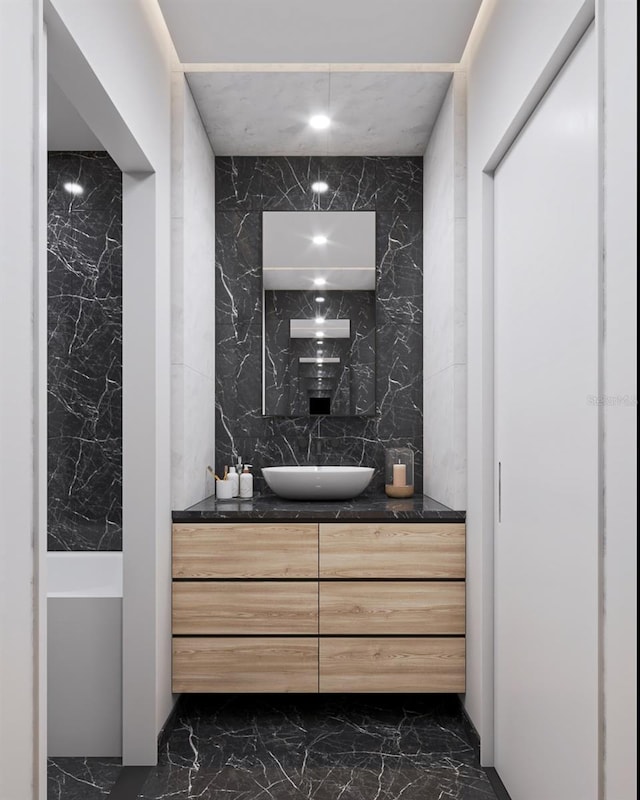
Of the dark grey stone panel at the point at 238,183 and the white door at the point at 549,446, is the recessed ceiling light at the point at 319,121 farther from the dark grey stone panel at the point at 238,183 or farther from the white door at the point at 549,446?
the white door at the point at 549,446

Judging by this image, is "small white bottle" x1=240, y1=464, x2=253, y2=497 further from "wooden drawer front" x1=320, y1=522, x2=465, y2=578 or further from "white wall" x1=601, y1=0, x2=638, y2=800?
"white wall" x1=601, y1=0, x2=638, y2=800

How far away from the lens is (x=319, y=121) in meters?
3.16

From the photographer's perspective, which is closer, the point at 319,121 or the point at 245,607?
the point at 245,607

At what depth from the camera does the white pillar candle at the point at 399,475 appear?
3.28 metres

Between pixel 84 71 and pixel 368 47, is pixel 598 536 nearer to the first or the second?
pixel 84 71

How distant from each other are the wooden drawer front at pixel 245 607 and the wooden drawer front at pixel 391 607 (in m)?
0.07

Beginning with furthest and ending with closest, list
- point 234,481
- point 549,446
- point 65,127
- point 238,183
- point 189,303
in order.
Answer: point 238,183, point 234,481, point 65,127, point 189,303, point 549,446

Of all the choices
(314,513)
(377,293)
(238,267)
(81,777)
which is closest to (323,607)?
(314,513)

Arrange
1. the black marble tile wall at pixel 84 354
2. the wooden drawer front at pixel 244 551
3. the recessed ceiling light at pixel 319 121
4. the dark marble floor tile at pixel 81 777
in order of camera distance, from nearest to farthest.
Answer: the dark marble floor tile at pixel 81 777
the wooden drawer front at pixel 244 551
the recessed ceiling light at pixel 319 121
the black marble tile wall at pixel 84 354

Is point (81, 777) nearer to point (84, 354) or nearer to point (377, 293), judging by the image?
point (84, 354)

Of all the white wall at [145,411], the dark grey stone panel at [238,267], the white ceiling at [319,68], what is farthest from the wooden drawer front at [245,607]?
the white ceiling at [319,68]

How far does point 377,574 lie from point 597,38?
198cm

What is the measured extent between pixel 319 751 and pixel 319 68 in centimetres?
266

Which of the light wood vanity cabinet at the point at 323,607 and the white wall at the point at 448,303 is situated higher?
the white wall at the point at 448,303
